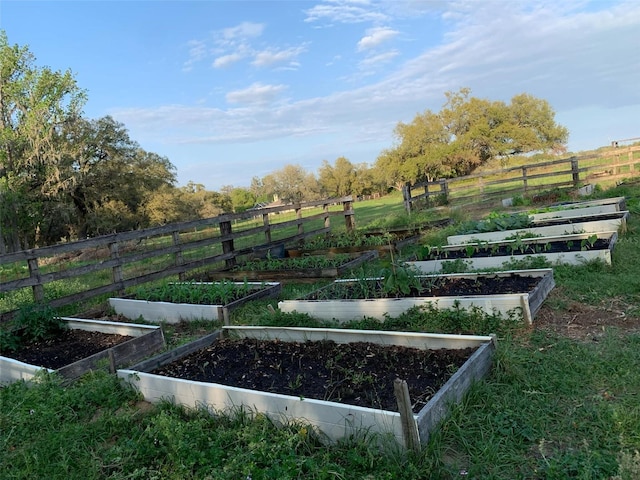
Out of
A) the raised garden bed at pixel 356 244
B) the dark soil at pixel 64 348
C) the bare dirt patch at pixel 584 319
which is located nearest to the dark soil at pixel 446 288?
the bare dirt patch at pixel 584 319

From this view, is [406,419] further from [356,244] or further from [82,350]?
[356,244]

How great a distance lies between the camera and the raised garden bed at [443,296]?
4309 mm

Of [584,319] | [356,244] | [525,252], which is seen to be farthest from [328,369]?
[356,244]

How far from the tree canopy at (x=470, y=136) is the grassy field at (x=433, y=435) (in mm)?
42799

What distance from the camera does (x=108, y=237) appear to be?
702cm

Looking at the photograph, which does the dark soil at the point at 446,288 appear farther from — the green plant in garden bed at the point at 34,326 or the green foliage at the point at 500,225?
the green foliage at the point at 500,225

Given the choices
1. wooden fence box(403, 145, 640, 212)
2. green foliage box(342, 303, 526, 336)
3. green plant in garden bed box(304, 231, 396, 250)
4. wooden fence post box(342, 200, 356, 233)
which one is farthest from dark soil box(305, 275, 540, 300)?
wooden fence box(403, 145, 640, 212)

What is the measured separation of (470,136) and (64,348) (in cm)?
4383

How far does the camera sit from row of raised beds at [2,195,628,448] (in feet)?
8.86

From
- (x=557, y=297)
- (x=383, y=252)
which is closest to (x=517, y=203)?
(x=383, y=252)

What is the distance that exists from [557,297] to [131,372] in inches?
171

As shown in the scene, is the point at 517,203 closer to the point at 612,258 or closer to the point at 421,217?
the point at 421,217

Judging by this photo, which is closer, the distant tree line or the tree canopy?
the distant tree line

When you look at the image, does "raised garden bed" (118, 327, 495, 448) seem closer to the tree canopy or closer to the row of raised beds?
the row of raised beds
